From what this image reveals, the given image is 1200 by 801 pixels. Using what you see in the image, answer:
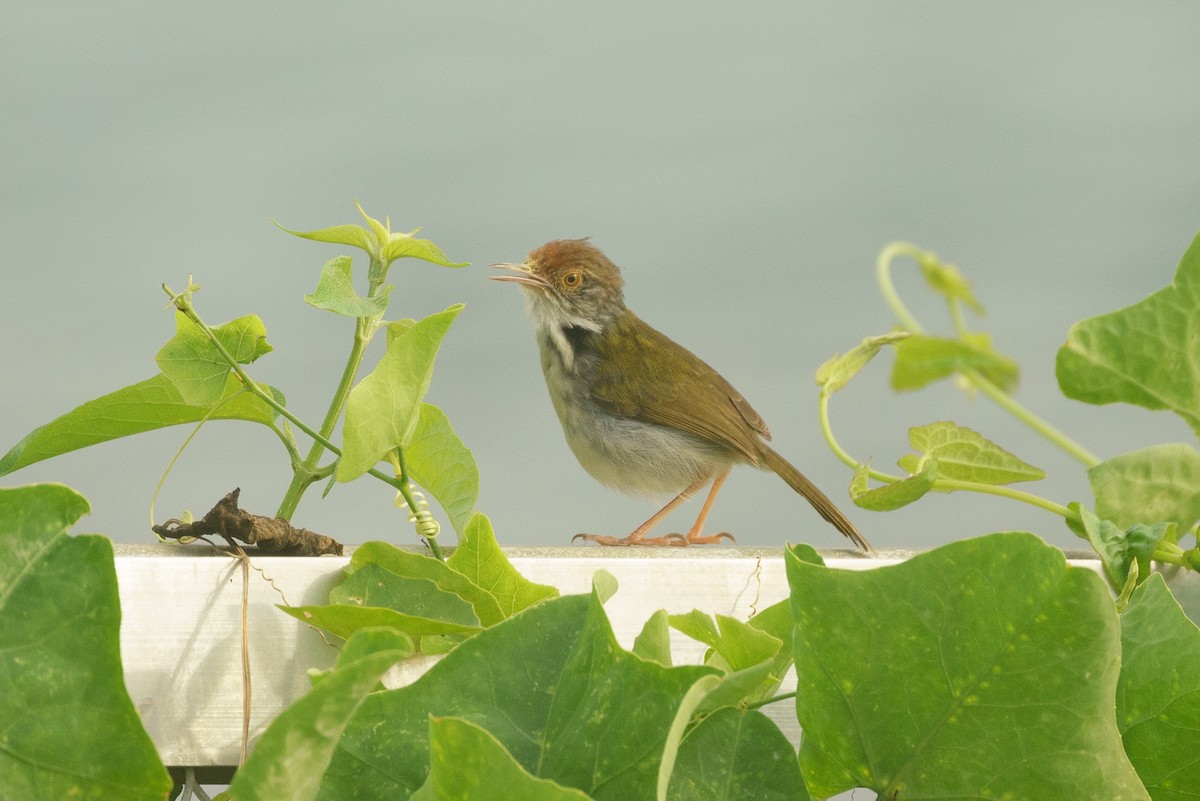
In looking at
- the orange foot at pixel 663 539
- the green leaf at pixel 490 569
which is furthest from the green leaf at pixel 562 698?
the orange foot at pixel 663 539

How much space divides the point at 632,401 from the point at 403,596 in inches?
116

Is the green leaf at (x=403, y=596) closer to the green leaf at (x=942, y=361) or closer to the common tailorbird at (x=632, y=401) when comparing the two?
the green leaf at (x=942, y=361)

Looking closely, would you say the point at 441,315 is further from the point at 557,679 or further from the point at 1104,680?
the point at 1104,680

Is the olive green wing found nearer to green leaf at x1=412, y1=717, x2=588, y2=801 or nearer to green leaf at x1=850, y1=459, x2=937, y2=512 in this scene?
green leaf at x1=850, y1=459, x2=937, y2=512

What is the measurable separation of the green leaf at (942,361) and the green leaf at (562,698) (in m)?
0.18

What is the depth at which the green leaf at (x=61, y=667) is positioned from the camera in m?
0.52

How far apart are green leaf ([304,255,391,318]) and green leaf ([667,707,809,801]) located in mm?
515

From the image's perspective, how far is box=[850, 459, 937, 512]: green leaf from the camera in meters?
0.93

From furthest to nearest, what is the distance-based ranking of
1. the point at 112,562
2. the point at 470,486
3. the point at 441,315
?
the point at 470,486
the point at 441,315
the point at 112,562

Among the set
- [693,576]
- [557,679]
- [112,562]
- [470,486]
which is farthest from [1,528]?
[693,576]

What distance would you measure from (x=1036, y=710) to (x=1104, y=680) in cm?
3

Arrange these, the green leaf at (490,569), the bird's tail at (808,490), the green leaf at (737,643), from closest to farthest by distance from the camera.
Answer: the green leaf at (737,643) < the green leaf at (490,569) < the bird's tail at (808,490)

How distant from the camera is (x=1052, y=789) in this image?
22.0 inches

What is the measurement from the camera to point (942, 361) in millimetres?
366
